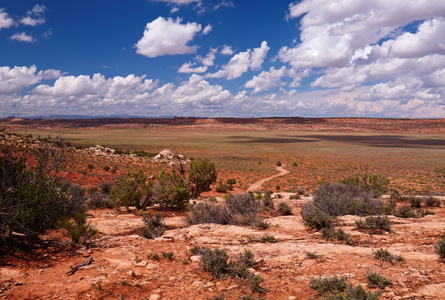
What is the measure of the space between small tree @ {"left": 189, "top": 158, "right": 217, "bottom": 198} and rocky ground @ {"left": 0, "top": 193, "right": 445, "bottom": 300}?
8200 mm

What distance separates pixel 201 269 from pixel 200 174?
1043 cm

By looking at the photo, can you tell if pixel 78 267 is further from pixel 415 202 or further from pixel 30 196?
pixel 415 202

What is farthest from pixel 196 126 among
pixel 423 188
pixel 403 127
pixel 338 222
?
pixel 338 222

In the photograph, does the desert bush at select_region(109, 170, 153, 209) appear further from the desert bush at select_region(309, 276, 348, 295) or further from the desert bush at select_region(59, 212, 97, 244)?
the desert bush at select_region(309, 276, 348, 295)

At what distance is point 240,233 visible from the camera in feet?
23.9

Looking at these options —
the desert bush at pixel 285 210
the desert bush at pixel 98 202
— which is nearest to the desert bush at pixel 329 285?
the desert bush at pixel 285 210

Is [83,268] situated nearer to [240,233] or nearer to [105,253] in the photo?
[105,253]

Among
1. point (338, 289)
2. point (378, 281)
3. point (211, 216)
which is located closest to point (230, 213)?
point (211, 216)

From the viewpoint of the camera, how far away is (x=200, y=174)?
15.4m

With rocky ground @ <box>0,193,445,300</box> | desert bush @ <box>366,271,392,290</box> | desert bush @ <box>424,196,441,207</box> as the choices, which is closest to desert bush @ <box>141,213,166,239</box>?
rocky ground @ <box>0,193,445,300</box>

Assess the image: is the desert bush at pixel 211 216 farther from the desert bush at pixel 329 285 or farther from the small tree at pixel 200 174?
the small tree at pixel 200 174

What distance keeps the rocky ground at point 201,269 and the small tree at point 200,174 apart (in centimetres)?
820

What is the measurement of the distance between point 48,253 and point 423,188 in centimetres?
2563

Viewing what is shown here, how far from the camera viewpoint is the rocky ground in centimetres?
417
